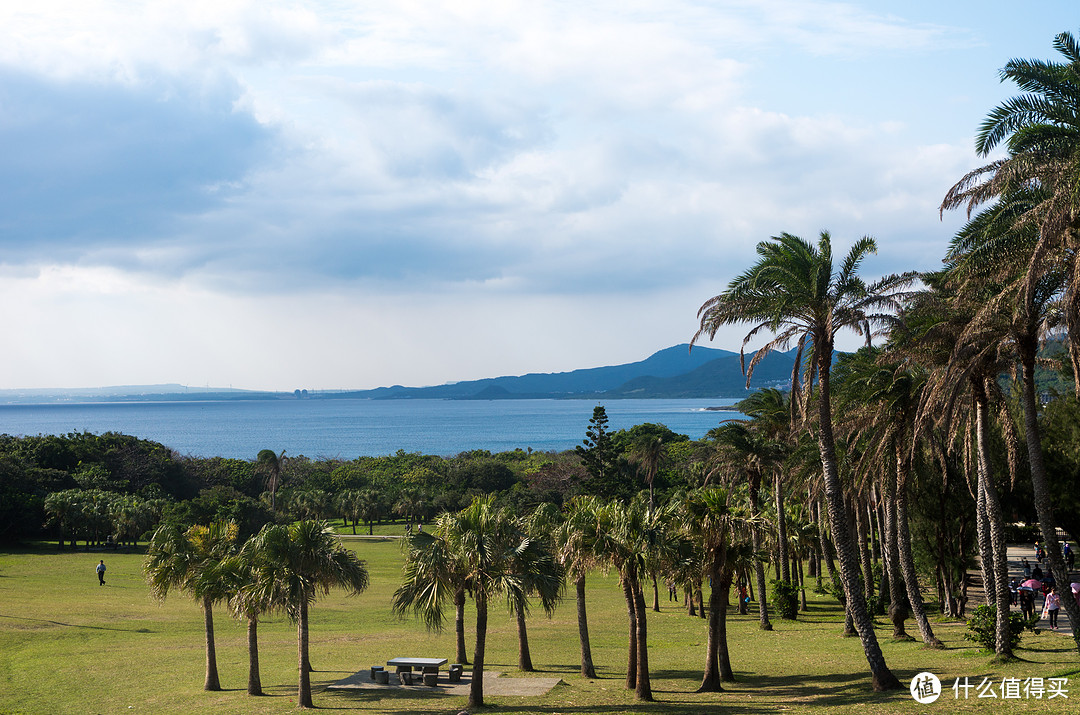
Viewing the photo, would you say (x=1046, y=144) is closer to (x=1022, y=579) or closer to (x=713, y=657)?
(x=713, y=657)

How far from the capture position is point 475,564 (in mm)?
18750

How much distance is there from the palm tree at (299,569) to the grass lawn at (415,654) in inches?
85.4

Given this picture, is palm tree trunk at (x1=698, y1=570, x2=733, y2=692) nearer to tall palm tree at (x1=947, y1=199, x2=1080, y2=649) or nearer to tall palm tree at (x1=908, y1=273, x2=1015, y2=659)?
tall palm tree at (x1=908, y1=273, x2=1015, y2=659)

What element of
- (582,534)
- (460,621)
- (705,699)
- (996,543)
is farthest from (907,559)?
(460,621)

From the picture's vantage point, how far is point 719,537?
2066 cm

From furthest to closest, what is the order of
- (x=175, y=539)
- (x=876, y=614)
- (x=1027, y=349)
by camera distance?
1. (x=876, y=614)
2. (x=175, y=539)
3. (x=1027, y=349)

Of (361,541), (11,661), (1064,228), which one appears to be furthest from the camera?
(361,541)

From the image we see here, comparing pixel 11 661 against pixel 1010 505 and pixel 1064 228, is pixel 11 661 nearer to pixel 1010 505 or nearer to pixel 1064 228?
pixel 1064 228

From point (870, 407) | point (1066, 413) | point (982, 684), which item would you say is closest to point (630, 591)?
point (982, 684)

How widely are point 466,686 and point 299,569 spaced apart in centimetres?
562

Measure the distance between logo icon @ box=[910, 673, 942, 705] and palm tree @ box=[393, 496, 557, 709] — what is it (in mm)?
8170

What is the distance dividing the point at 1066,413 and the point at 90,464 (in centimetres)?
8740

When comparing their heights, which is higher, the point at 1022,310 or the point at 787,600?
the point at 1022,310

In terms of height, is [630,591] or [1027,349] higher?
[1027,349]
